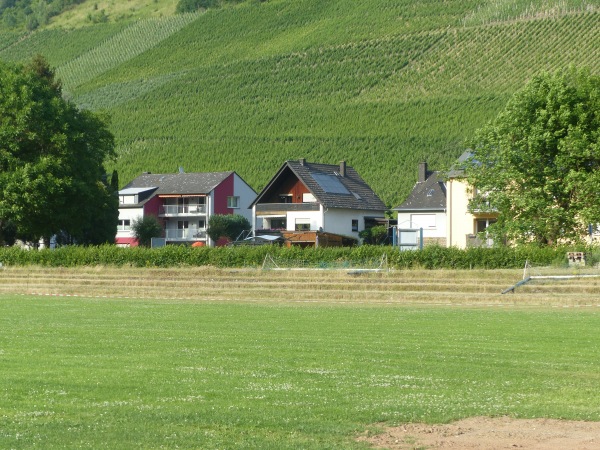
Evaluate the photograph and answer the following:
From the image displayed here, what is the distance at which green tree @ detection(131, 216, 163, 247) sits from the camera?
105812 millimetres

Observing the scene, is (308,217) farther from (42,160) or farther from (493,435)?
(493,435)

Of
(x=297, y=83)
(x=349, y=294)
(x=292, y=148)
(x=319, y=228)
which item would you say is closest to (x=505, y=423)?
(x=349, y=294)

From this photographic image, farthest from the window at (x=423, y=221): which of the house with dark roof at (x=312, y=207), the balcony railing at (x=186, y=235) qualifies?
the balcony railing at (x=186, y=235)

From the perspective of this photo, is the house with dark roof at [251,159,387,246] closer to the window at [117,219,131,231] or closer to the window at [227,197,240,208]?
the window at [227,197,240,208]

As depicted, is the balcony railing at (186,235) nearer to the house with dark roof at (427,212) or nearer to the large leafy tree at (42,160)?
the house with dark roof at (427,212)

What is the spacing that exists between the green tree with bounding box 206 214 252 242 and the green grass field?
227 feet

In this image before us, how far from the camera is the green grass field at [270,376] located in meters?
12.3

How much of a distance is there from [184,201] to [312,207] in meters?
23.4

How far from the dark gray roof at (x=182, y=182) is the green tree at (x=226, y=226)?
19.3ft

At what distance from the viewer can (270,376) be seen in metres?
16.8

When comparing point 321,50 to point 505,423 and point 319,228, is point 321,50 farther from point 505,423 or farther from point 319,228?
point 505,423

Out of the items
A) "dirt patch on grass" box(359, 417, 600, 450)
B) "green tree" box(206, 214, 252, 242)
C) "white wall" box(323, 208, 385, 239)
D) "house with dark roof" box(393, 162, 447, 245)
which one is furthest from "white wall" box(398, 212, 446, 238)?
"dirt patch on grass" box(359, 417, 600, 450)

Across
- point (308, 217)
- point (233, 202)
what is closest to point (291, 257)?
point (308, 217)

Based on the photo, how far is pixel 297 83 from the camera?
459 ft
